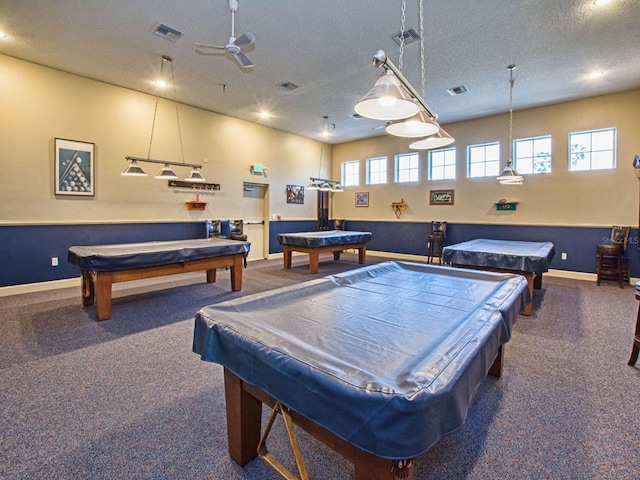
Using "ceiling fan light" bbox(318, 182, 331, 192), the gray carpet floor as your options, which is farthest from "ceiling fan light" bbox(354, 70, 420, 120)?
"ceiling fan light" bbox(318, 182, 331, 192)

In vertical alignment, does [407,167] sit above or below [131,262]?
above

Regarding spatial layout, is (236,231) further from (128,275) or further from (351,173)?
(351,173)

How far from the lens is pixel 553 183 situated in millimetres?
6176

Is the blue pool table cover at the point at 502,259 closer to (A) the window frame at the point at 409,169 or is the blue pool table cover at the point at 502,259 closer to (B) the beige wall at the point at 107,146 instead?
(A) the window frame at the point at 409,169

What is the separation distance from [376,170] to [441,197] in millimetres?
2187

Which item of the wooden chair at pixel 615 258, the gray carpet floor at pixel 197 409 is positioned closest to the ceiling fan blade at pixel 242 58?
the gray carpet floor at pixel 197 409

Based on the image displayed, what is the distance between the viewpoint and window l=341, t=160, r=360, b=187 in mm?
9500

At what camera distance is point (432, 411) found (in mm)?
849

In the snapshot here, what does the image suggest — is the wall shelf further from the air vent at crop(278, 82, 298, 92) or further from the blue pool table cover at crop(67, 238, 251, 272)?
the blue pool table cover at crop(67, 238, 251, 272)

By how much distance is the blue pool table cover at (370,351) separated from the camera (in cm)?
85

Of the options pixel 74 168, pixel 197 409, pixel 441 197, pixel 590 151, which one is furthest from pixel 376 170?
pixel 197 409

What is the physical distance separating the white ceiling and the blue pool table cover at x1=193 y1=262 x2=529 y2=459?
325 centimetres

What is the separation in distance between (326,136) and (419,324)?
8.26 metres

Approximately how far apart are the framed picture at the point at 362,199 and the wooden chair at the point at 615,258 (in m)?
5.40
